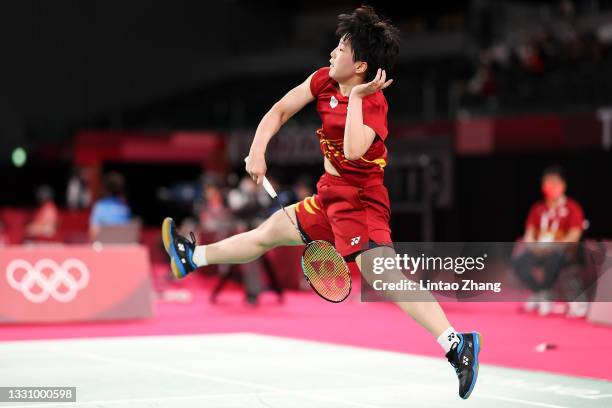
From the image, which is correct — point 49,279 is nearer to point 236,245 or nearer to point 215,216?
point 236,245

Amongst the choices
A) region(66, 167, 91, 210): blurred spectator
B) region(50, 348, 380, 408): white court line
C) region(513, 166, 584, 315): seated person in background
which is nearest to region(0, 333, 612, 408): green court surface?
region(50, 348, 380, 408): white court line

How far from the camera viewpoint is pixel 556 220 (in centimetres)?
1233

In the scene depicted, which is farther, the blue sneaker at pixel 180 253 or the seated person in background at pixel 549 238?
the seated person in background at pixel 549 238

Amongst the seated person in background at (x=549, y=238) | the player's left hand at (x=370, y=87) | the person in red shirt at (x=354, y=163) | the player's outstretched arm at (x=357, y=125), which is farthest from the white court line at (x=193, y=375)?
the seated person in background at (x=549, y=238)

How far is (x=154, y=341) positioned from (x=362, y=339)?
1.93m

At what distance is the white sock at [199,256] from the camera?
5.96m

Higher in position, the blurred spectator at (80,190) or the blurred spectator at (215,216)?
the blurred spectator at (80,190)

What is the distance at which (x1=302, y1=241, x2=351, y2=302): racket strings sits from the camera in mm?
5523

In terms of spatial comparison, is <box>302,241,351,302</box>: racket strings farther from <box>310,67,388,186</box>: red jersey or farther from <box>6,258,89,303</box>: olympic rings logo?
<box>6,258,89,303</box>: olympic rings logo

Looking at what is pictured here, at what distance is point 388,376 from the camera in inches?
284

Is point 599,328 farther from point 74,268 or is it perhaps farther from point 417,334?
point 74,268

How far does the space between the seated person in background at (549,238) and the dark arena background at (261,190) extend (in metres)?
0.07

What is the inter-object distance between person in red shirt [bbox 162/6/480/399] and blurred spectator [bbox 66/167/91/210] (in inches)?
718

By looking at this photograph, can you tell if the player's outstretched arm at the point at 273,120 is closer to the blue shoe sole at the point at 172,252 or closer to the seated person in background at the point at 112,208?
the blue shoe sole at the point at 172,252
